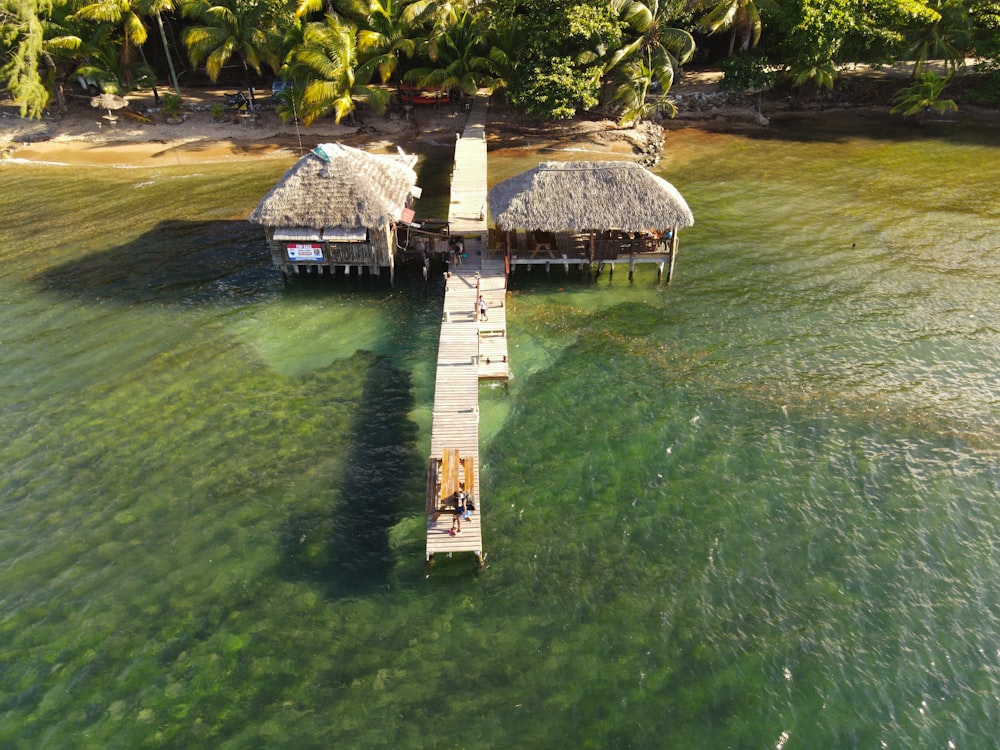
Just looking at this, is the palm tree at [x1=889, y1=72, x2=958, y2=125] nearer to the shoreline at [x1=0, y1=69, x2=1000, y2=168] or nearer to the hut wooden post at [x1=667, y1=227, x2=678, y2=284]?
the shoreline at [x1=0, y1=69, x2=1000, y2=168]

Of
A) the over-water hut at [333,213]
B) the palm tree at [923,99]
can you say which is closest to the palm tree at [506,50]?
the over-water hut at [333,213]

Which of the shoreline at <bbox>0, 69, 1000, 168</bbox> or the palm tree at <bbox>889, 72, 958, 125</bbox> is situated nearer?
the shoreline at <bbox>0, 69, 1000, 168</bbox>

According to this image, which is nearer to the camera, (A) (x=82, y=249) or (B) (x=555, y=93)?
(A) (x=82, y=249)

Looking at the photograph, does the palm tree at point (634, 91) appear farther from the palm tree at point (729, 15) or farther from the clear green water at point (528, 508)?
the clear green water at point (528, 508)

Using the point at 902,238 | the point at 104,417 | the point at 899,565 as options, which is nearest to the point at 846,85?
the point at 902,238

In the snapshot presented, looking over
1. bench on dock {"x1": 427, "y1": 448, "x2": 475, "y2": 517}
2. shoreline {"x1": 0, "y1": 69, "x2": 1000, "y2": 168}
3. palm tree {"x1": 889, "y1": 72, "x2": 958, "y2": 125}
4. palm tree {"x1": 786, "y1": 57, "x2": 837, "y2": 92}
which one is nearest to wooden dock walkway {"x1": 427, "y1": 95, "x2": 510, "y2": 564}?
bench on dock {"x1": 427, "y1": 448, "x2": 475, "y2": 517}

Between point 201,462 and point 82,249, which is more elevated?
point 82,249

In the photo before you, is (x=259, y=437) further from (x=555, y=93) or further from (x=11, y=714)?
(x=555, y=93)
